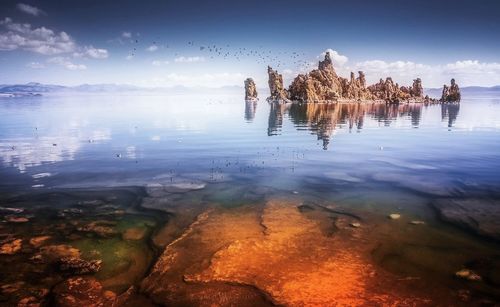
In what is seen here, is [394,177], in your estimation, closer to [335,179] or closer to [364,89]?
[335,179]

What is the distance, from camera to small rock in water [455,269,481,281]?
878cm

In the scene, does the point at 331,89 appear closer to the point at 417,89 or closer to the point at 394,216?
the point at 417,89

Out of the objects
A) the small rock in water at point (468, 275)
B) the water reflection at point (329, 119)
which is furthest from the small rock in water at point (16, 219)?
the water reflection at point (329, 119)

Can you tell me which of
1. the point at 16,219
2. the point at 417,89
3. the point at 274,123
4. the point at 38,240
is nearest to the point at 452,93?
the point at 417,89

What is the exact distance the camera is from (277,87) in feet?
579

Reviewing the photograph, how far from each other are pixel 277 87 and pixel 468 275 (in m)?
172

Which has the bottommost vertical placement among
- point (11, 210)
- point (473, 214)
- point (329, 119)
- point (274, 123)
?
point (473, 214)

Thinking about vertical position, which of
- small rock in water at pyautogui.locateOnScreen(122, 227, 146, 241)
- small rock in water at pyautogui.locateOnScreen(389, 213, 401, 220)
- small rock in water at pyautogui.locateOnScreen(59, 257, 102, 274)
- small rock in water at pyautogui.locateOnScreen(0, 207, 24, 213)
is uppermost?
small rock in water at pyautogui.locateOnScreen(0, 207, 24, 213)

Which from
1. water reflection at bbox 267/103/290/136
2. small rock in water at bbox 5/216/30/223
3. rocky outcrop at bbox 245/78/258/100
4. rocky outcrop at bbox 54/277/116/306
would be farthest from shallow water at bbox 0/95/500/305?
rocky outcrop at bbox 245/78/258/100

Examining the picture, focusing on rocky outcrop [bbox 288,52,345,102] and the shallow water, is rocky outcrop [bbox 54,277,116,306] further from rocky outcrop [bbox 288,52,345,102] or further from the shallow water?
rocky outcrop [bbox 288,52,345,102]

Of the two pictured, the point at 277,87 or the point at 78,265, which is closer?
the point at 78,265

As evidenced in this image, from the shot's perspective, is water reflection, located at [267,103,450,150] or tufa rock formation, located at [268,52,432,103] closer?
water reflection, located at [267,103,450,150]

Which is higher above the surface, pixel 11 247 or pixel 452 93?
pixel 452 93

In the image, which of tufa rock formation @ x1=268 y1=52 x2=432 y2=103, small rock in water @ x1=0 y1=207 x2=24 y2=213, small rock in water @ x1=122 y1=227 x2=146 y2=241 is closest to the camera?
small rock in water @ x1=122 y1=227 x2=146 y2=241
